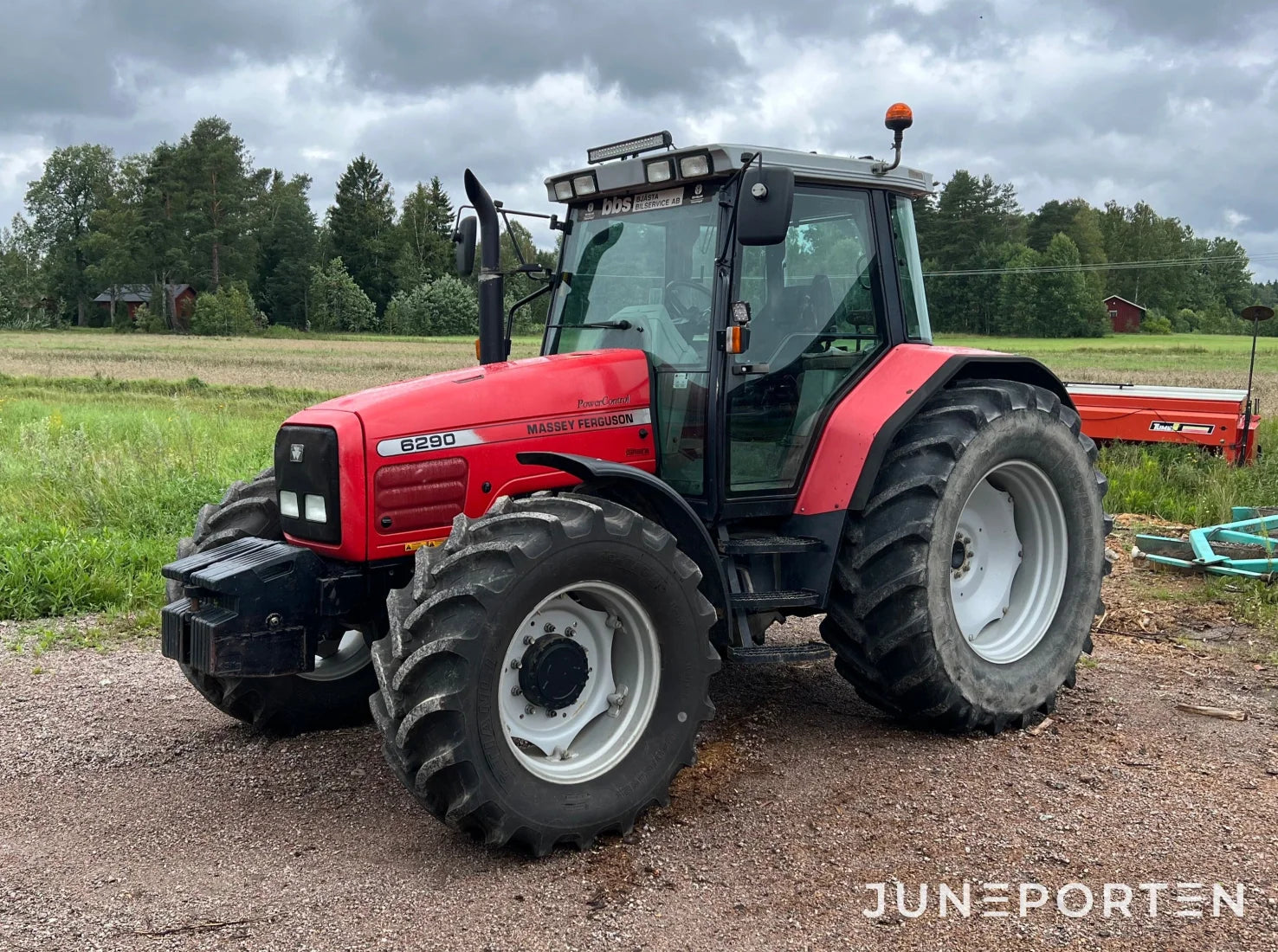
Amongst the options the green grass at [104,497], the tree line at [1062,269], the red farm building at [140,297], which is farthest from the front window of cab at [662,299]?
the red farm building at [140,297]

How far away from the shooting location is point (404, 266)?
225ft

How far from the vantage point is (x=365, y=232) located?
71.1m

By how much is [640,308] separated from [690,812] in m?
2.04

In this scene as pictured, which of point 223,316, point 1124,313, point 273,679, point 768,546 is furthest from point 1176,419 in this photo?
point 1124,313

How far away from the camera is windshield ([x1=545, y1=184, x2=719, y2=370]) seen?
4605mm

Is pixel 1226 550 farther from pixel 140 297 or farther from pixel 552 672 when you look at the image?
pixel 140 297

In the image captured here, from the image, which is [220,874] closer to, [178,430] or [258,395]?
[178,430]

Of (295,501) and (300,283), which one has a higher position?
(300,283)

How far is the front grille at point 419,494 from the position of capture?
401cm

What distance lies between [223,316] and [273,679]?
59.8 meters

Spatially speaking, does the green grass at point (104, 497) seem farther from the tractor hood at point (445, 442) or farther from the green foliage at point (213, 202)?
the green foliage at point (213, 202)

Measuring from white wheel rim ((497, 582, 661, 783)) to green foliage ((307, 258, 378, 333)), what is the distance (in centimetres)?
6324

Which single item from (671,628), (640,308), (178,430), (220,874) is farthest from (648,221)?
(178,430)

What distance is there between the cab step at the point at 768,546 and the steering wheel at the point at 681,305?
0.92 m
